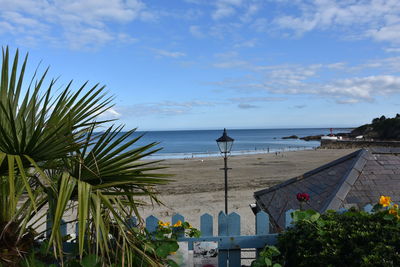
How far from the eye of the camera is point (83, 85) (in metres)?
2.80

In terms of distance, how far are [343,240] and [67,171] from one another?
213 cm

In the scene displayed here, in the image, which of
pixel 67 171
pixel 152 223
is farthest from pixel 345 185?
pixel 67 171

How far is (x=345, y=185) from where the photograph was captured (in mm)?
4172

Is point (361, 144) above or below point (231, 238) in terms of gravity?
above

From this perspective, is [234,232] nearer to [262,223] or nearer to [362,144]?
[262,223]

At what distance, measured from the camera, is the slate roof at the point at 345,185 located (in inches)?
158

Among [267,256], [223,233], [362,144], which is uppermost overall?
[362,144]

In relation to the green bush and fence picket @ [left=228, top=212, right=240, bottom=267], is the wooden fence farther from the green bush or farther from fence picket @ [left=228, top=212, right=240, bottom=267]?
the green bush

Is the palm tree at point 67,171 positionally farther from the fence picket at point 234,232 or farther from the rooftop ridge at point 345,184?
the rooftop ridge at point 345,184

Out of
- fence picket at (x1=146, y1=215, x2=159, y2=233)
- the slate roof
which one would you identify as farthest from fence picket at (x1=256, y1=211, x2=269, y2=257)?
fence picket at (x1=146, y1=215, x2=159, y2=233)

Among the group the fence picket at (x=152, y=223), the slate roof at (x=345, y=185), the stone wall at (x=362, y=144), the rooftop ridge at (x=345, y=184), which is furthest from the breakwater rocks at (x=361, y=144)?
the fence picket at (x=152, y=223)

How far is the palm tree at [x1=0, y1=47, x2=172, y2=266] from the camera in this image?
2.21 m

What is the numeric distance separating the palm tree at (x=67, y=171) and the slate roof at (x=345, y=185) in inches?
83.8

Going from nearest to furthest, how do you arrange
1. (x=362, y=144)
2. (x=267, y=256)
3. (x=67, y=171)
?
(x=67, y=171) → (x=267, y=256) → (x=362, y=144)
